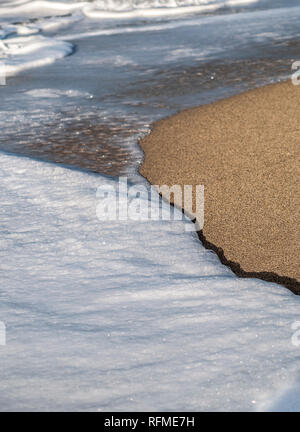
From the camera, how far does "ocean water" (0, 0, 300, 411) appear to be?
2330 millimetres

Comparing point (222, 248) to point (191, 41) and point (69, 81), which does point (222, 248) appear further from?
point (191, 41)

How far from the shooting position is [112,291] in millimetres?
2959

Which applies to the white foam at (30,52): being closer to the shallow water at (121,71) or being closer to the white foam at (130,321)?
the shallow water at (121,71)

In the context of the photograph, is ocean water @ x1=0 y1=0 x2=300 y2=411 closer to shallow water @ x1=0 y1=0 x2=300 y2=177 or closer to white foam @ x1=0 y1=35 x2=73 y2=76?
shallow water @ x1=0 y1=0 x2=300 y2=177

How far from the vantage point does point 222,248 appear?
3.32m

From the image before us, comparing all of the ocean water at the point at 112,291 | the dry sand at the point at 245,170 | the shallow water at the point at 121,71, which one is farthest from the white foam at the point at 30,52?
the dry sand at the point at 245,170

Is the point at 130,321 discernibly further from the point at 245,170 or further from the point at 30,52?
the point at 30,52

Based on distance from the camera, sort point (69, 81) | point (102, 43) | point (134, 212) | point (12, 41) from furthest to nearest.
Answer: point (12, 41) → point (102, 43) → point (69, 81) → point (134, 212)

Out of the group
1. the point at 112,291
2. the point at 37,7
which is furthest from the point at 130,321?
the point at 37,7

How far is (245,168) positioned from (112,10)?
425 inches

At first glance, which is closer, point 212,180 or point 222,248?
point 222,248

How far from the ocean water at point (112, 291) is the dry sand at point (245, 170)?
16 centimetres

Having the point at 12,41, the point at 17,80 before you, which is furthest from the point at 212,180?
the point at 12,41

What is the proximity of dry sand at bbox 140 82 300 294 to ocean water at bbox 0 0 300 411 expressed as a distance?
159 millimetres
